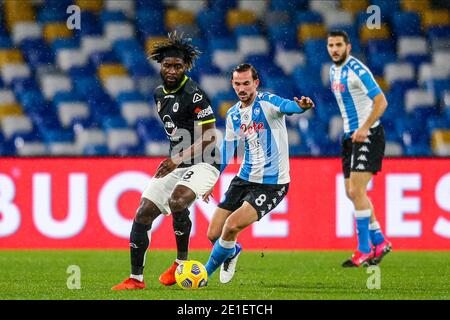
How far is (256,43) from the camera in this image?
1334 centimetres

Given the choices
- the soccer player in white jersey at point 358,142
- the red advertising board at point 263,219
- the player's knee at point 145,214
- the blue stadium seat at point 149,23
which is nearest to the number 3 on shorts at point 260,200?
the player's knee at point 145,214

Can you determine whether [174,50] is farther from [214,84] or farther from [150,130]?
[214,84]

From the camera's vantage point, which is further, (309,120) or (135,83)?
(135,83)

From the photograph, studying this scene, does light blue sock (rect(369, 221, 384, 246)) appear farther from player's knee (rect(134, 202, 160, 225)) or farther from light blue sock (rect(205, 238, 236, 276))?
player's knee (rect(134, 202, 160, 225))

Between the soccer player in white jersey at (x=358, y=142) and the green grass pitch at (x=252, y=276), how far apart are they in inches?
9.7

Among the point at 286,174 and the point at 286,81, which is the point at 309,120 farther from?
the point at 286,174

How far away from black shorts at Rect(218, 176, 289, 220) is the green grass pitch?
525mm

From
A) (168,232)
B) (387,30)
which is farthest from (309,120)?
Result: (168,232)

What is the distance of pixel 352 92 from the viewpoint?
815 centimetres

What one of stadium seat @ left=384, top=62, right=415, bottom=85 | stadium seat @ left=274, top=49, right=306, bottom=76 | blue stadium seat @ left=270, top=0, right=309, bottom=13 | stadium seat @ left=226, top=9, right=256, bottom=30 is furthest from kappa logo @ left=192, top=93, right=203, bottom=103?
stadium seat @ left=226, top=9, right=256, bottom=30

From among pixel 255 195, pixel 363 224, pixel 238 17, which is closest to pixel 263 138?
pixel 255 195

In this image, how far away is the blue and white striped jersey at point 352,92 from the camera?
8055 millimetres

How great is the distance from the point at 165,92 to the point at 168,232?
3.37m

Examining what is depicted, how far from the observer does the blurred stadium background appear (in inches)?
488
